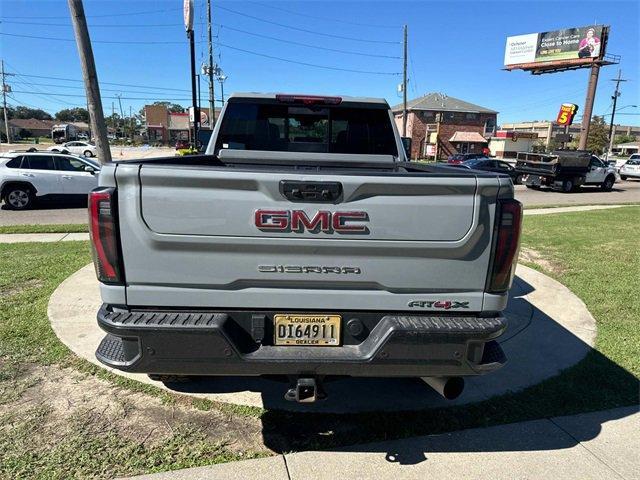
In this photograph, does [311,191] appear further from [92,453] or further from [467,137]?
[467,137]

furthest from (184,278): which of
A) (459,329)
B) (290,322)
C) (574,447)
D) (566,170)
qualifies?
(566,170)

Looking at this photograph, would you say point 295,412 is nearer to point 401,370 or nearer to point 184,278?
point 401,370

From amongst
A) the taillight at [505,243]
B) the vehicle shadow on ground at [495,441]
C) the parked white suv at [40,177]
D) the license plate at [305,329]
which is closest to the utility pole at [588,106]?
the parked white suv at [40,177]

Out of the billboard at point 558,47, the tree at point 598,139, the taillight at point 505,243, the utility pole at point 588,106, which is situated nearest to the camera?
the taillight at point 505,243

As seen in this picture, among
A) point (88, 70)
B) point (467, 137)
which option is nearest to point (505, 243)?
point (88, 70)

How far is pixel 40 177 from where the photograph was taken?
13.8 meters

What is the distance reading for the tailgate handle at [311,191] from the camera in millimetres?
2418

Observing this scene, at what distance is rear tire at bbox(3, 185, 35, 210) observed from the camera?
540 inches

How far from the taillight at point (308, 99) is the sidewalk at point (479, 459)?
3.16 meters

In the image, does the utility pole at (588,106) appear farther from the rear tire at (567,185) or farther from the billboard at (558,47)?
the rear tire at (567,185)

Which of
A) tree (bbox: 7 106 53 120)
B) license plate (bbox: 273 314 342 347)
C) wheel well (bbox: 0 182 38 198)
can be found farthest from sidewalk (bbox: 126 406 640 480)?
tree (bbox: 7 106 53 120)

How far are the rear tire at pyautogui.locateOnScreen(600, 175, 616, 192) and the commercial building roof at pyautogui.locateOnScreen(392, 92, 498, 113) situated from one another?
1372 inches

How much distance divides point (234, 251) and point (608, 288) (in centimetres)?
612

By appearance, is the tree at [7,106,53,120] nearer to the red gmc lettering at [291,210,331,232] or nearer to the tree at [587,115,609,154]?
the tree at [587,115,609,154]
